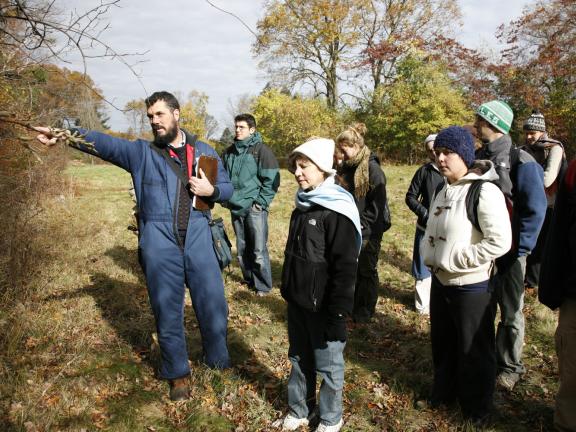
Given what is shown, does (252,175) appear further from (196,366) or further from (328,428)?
(328,428)

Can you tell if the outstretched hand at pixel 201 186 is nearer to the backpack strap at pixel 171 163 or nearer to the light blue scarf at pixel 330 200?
the backpack strap at pixel 171 163

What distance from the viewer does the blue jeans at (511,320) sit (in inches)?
135

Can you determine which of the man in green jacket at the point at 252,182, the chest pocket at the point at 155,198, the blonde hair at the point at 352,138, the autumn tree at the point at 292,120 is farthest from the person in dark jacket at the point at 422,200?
the autumn tree at the point at 292,120

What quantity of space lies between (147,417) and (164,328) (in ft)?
2.21

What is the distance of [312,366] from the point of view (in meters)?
3.01

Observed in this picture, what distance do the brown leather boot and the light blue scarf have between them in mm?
1845

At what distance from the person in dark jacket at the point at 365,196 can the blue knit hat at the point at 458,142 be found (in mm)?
1727

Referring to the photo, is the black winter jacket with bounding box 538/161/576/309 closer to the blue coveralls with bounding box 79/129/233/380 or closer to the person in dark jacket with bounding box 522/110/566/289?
the blue coveralls with bounding box 79/129/233/380

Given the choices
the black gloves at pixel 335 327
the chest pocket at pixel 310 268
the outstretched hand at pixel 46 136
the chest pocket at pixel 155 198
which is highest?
the outstretched hand at pixel 46 136

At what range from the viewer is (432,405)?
331 cm

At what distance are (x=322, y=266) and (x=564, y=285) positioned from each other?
132cm

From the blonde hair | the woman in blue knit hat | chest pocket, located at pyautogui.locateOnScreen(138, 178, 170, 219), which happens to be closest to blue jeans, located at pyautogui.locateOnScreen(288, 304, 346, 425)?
the woman in blue knit hat

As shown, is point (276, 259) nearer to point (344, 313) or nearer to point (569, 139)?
point (344, 313)

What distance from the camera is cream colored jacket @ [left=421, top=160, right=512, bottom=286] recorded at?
2645 millimetres
